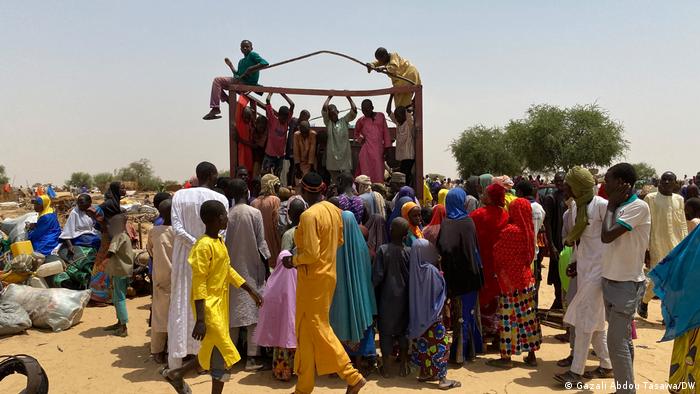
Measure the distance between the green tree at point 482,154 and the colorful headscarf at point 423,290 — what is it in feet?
135

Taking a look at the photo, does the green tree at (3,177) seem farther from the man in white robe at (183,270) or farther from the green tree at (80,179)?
Result: the man in white robe at (183,270)

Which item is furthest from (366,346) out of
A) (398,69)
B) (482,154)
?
(482,154)

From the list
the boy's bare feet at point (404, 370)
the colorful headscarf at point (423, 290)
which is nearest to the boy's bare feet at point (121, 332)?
the boy's bare feet at point (404, 370)

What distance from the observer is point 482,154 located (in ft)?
155

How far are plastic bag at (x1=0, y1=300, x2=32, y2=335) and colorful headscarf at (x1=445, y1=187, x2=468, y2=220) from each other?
18.8ft

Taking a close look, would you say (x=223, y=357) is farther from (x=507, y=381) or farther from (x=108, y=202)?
(x=108, y=202)

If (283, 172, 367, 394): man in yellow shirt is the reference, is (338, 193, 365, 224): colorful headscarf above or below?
above

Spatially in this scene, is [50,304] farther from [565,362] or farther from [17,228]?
[565,362]

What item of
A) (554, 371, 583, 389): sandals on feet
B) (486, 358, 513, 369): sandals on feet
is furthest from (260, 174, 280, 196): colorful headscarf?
(554, 371, 583, 389): sandals on feet

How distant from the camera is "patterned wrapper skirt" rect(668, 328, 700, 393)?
3.02 meters

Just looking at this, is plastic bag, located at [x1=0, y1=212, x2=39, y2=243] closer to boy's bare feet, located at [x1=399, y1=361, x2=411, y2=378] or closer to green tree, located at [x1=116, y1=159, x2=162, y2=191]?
boy's bare feet, located at [x1=399, y1=361, x2=411, y2=378]

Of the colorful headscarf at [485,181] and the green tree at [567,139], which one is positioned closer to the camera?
the colorful headscarf at [485,181]

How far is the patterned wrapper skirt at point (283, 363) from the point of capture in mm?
4805

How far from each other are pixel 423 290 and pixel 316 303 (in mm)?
1259
